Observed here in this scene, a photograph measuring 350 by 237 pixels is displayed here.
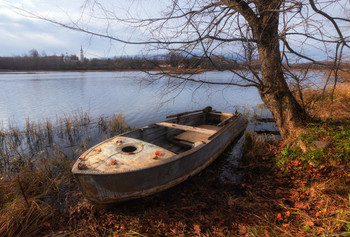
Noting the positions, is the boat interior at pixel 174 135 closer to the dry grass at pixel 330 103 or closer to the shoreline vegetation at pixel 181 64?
the shoreline vegetation at pixel 181 64

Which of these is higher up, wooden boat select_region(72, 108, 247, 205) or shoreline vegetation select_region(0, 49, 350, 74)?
shoreline vegetation select_region(0, 49, 350, 74)

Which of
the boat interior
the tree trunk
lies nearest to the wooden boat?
the boat interior

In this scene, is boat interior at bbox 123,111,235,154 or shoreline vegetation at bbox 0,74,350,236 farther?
boat interior at bbox 123,111,235,154

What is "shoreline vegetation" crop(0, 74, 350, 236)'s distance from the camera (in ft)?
10.1

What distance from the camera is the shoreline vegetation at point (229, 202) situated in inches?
121

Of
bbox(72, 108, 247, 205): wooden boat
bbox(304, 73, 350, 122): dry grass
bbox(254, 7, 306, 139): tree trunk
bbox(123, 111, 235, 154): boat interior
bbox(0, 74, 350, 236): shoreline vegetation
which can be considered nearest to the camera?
bbox(0, 74, 350, 236): shoreline vegetation

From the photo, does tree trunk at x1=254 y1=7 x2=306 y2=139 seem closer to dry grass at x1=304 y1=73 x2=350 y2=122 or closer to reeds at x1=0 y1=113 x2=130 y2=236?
dry grass at x1=304 y1=73 x2=350 y2=122

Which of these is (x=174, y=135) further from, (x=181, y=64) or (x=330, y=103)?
(x=330, y=103)

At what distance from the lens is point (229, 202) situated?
152 inches

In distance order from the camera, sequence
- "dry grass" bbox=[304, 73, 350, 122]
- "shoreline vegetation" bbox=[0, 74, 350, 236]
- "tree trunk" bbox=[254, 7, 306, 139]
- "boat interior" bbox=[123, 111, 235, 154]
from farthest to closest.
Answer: "dry grass" bbox=[304, 73, 350, 122], "tree trunk" bbox=[254, 7, 306, 139], "boat interior" bbox=[123, 111, 235, 154], "shoreline vegetation" bbox=[0, 74, 350, 236]

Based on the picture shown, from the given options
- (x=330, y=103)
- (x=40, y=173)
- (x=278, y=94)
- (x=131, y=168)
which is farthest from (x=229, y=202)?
(x=330, y=103)

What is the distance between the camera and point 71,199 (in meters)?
4.38

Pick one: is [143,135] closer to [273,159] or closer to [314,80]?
[273,159]

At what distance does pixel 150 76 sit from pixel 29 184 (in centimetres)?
405
